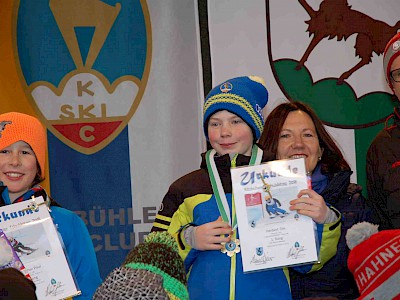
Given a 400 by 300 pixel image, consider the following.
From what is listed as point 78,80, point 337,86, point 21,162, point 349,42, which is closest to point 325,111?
point 337,86

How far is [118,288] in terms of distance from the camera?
125 centimetres

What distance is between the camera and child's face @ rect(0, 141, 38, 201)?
9.77ft

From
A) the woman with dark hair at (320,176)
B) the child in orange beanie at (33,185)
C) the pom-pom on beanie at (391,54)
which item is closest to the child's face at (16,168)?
the child in orange beanie at (33,185)

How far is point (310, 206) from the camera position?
2.60 meters

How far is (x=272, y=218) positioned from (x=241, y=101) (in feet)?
1.74

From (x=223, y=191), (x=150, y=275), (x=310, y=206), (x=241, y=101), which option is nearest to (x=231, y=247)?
(x=223, y=191)

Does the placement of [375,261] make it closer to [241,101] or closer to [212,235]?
[212,235]

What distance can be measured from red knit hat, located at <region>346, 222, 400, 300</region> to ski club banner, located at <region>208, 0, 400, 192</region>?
73.6 inches

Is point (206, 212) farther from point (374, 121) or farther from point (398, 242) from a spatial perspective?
point (374, 121)

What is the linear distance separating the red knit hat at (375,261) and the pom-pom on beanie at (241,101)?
749 mm
